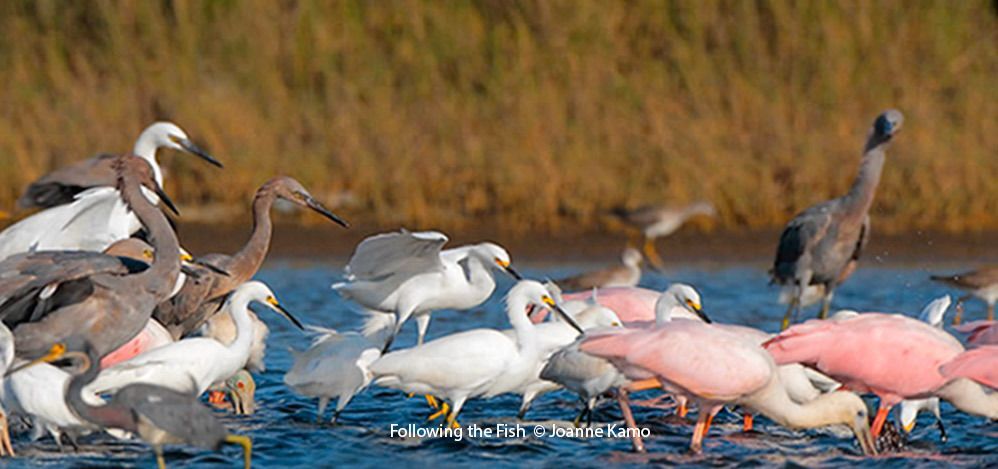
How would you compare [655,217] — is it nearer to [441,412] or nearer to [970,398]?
[441,412]

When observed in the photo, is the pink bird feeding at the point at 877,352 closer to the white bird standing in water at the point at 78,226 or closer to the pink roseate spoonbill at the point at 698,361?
the pink roseate spoonbill at the point at 698,361

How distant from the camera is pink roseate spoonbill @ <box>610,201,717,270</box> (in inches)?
597

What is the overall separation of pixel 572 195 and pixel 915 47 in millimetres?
4216

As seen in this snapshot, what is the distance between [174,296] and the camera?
10.4 metres

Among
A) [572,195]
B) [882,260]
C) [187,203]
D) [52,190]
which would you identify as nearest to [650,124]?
[572,195]

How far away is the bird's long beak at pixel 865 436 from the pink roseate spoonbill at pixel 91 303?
3.34 meters

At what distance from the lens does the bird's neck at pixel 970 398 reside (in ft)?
29.9

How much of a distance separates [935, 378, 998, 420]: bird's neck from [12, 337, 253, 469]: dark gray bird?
11.4ft

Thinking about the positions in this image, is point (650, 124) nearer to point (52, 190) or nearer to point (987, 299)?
point (987, 299)

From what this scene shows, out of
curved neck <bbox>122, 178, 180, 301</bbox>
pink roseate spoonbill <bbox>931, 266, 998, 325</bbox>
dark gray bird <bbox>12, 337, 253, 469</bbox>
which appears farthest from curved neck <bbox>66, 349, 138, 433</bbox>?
pink roseate spoonbill <bbox>931, 266, 998, 325</bbox>

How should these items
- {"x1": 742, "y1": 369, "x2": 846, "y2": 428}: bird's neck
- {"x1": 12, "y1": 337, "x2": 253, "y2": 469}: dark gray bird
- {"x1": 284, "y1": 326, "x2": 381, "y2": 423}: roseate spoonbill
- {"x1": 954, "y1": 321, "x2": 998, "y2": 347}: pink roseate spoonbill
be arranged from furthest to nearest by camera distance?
{"x1": 954, "y1": 321, "x2": 998, "y2": 347}: pink roseate spoonbill → {"x1": 284, "y1": 326, "x2": 381, "y2": 423}: roseate spoonbill → {"x1": 742, "y1": 369, "x2": 846, "y2": 428}: bird's neck → {"x1": 12, "y1": 337, "x2": 253, "y2": 469}: dark gray bird

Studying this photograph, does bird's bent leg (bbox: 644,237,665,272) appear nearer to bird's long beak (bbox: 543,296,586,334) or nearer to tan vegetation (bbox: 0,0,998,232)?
tan vegetation (bbox: 0,0,998,232)

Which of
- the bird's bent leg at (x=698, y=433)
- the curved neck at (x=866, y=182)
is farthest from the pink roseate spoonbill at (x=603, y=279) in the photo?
the bird's bent leg at (x=698, y=433)

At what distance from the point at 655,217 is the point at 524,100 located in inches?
105
